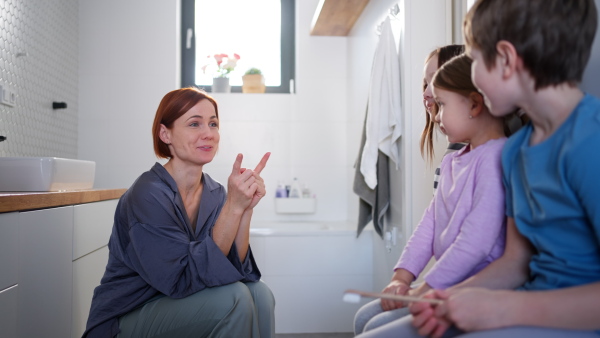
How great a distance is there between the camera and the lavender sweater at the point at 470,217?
104 cm

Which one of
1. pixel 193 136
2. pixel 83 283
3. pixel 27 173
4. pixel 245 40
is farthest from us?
pixel 245 40

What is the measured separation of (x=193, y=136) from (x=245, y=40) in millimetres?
2519

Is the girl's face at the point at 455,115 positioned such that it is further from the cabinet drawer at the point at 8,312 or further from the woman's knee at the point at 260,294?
the cabinet drawer at the point at 8,312

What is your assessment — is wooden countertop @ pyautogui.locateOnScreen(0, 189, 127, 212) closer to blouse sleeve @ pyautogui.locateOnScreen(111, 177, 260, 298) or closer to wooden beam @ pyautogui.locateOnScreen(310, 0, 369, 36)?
blouse sleeve @ pyautogui.locateOnScreen(111, 177, 260, 298)

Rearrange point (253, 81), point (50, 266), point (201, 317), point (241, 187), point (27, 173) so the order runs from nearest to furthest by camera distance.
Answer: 1. point (201, 317)
2. point (241, 187)
3. point (50, 266)
4. point (27, 173)
5. point (253, 81)

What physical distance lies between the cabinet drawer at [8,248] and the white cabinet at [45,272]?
4 centimetres

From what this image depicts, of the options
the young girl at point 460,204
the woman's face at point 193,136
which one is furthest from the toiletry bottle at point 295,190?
the young girl at point 460,204

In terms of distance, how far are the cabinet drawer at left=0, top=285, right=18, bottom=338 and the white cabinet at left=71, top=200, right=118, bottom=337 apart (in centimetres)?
59

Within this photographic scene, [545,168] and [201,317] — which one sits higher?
[545,168]

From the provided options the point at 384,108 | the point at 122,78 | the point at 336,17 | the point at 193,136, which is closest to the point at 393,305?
the point at 193,136

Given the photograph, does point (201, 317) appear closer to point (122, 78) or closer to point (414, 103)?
point (414, 103)

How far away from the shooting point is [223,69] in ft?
13.3

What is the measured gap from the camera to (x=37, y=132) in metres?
3.02

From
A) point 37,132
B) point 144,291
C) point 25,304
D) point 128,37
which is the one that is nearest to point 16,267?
point 25,304
